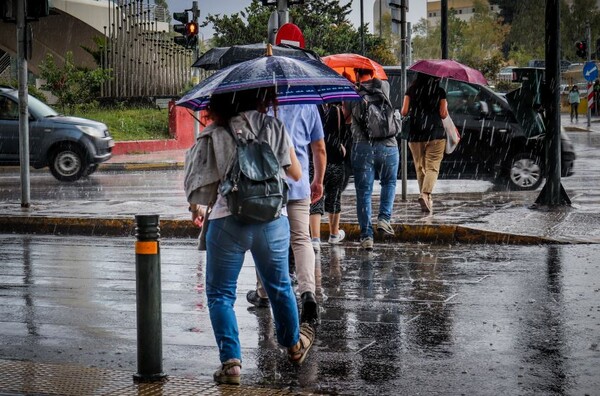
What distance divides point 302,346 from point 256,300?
6.52 feet

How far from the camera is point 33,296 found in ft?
30.6

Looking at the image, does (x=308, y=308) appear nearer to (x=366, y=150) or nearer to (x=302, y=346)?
(x=302, y=346)

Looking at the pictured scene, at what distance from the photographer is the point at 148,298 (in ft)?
20.5

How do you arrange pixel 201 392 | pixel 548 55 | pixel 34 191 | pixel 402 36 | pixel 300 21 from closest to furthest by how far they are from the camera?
pixel 201 392
pixel 548 55
pixel 402 36
pixel 34 191
pixel 300 21

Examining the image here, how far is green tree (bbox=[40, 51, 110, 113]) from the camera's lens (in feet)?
106

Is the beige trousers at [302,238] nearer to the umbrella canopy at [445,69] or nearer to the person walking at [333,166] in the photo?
the person walking at [333,166]

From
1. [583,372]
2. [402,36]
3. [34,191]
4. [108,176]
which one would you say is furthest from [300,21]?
[583,372]

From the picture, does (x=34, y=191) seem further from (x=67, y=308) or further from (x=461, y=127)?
(x=67, y=308)

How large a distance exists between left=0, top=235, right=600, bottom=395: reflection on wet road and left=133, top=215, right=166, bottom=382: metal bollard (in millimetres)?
417

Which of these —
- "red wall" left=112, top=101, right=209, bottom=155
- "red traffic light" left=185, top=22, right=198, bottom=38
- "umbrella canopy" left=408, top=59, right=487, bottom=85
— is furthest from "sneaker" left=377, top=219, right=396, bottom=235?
"red wall" left=112, top=101, right=209, bottom=155

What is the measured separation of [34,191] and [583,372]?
601 inches

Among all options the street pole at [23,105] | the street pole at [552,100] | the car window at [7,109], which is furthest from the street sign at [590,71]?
the street pole at [23,105]

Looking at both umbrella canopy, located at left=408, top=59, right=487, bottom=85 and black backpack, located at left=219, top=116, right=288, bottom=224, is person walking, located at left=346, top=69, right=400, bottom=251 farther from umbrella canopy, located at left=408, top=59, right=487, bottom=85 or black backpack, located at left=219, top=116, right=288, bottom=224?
black backpack, located at left=219, top=116, right=288, bottom=224

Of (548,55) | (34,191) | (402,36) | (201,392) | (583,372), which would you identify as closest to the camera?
(201,392)
